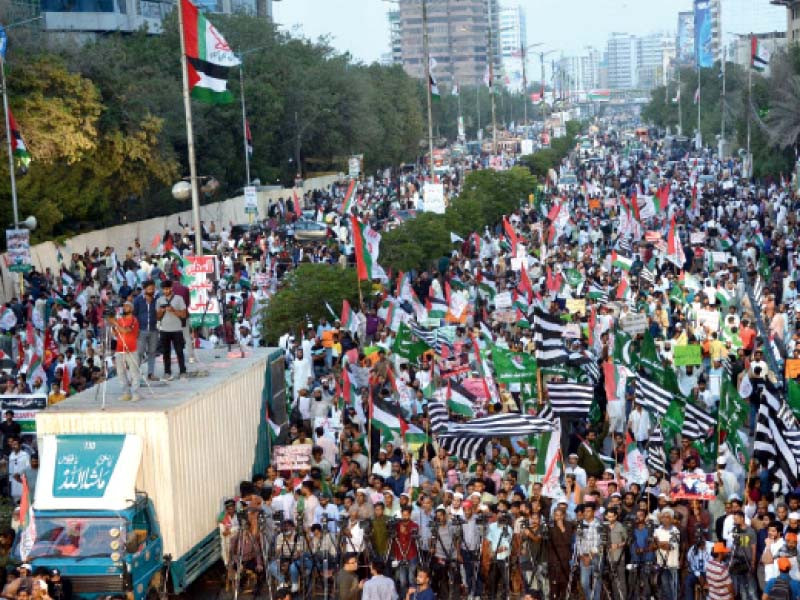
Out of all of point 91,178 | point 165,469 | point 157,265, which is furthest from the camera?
point 91,178

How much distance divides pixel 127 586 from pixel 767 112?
49471 millimetres

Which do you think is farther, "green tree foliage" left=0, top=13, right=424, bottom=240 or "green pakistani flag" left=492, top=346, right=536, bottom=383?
"green tree foliage" left=0, top=13, right=424, bottom=240

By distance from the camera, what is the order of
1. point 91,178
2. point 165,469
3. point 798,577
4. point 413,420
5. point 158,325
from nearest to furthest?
point 798,577
point 165,469
point 158,325
point 413,420
point 91,178

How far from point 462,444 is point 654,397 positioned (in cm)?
238

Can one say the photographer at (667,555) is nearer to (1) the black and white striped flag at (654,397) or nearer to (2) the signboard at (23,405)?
(1) the black and white striped flag at (654,397)

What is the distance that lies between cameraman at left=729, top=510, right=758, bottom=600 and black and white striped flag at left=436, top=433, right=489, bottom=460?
11.5 ft

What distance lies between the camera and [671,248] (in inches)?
1152

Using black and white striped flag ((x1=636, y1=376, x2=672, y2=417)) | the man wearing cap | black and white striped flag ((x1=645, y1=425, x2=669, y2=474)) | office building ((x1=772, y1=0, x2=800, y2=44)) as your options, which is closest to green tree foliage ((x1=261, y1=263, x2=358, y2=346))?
black and white striped flag ((x1=636, y1=376, x2=672, y2=417))

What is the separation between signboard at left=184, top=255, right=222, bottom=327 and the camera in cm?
1962

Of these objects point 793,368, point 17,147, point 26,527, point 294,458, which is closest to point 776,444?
point 793,368

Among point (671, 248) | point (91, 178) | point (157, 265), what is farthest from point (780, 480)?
point (91, 178)

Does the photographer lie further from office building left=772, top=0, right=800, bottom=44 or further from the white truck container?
office building left=772, top=0, right=800, bottom=44

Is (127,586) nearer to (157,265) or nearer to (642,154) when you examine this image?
(157,265)

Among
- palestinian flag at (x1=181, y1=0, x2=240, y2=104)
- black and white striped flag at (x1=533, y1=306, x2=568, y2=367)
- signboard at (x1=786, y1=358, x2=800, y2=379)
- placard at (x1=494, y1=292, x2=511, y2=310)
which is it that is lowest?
signboard at (x1=786, y1=358, x2=800, y2=379)
